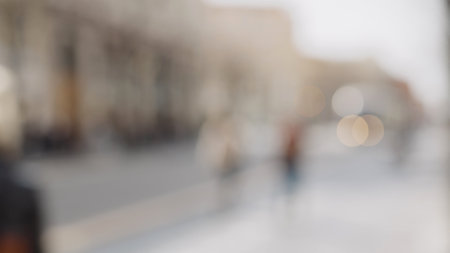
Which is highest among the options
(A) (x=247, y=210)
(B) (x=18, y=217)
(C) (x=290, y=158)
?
(B) (x=18, y=217)

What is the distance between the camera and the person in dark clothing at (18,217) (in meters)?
3.17

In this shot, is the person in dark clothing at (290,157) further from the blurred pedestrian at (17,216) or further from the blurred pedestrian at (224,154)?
the blurred pedestrian at (17,216)

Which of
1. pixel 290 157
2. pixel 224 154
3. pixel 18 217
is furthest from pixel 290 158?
pixel 18 217

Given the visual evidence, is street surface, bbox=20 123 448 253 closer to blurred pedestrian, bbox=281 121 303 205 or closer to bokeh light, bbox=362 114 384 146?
blurred pedestrian, bbox=281 121 303 205

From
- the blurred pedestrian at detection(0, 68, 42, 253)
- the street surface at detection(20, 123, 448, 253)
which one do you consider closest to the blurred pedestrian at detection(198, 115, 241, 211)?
the street surface at detection(20, 123, 448, 253)

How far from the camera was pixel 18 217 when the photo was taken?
3209 mm

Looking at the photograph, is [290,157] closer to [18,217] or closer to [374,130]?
[18,217]

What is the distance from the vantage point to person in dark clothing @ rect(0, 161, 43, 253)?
10.4 ft

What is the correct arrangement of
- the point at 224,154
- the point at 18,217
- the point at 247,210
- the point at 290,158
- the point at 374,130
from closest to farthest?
the point at 18,217
the point at 247,210
the point at 290,158
the point at 224,154
the point at 374,130

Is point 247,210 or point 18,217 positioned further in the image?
point 247,210

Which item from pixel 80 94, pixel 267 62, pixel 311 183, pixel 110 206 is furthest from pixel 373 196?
pixel 267 62

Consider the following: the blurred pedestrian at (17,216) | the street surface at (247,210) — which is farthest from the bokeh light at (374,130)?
the blurred pedestrian at (17,216)

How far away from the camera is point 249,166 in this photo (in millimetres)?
20625

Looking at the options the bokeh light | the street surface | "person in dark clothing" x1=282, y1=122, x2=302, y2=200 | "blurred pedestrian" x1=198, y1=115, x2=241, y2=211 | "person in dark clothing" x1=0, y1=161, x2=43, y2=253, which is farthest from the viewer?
the bokeh light
